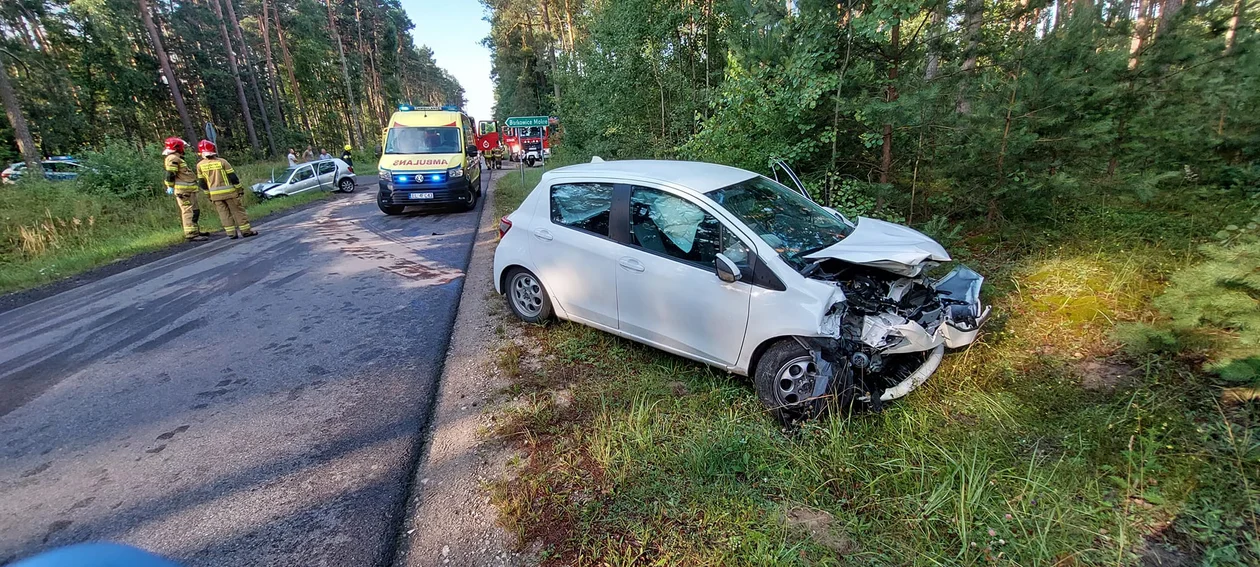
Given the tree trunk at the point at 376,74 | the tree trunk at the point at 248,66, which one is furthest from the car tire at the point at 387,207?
the tree trunk at the point at 376,74

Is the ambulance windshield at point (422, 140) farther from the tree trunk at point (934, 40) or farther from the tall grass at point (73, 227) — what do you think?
the tree trunk at point (934, 40)

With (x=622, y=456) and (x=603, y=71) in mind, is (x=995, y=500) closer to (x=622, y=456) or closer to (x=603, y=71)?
(x=622, y=456)

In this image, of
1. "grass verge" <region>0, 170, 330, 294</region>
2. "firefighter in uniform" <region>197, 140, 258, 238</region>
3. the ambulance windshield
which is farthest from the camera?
the ambulance windshield

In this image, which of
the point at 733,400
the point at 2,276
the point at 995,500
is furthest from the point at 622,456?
the point at 2,276

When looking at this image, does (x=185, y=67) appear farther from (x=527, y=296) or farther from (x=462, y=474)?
(x=462, y=474)

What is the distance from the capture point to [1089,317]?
13.3 ft

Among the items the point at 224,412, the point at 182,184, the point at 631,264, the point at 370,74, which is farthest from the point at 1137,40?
the point at 370,74

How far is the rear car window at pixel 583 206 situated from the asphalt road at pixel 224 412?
173 cm

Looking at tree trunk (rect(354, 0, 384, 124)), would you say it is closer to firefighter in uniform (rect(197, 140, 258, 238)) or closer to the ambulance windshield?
the ambulance windshield

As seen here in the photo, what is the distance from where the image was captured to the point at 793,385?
3.21 meters

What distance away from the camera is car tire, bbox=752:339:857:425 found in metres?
3.05

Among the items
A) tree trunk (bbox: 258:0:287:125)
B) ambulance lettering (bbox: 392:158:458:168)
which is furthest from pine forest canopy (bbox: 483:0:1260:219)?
tree trunk (bbox: 258:0:287:125)

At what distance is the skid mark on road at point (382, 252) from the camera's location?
705 cm

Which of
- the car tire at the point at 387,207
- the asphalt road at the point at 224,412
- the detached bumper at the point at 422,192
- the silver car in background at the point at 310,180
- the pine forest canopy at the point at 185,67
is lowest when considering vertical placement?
the asphalt road at the point at 224,412
